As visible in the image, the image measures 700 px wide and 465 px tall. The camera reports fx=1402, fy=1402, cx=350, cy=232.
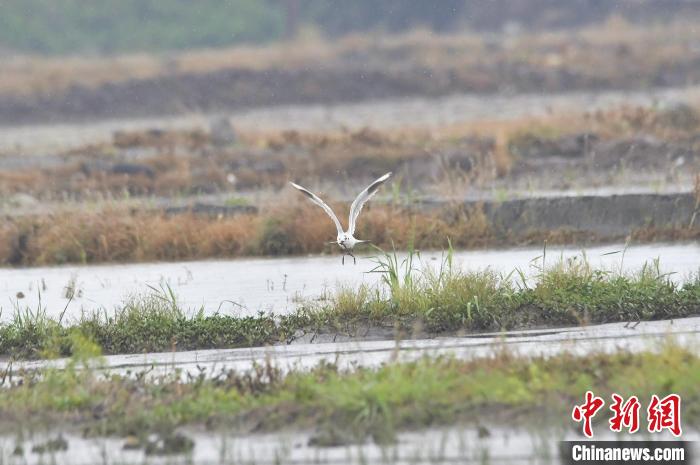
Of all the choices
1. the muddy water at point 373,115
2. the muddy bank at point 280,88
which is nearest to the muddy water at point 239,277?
the muddy water at point 373,115

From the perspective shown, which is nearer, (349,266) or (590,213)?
(349,266)

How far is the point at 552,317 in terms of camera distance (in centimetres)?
1186

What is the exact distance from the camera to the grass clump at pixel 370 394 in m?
8.48

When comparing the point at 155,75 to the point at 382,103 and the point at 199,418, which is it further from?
the point at 199,418

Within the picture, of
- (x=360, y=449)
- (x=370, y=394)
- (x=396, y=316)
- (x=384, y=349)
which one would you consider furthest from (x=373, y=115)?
(x=360, y=449)

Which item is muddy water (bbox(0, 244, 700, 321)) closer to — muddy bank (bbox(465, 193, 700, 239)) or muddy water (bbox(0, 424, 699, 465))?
muddy bank (bbox(465, 193, 700, 239))

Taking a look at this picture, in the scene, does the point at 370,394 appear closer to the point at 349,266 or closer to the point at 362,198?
the point at 362,198

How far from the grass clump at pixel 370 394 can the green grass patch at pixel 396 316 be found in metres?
2.16

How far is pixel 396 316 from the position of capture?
11.7 meters

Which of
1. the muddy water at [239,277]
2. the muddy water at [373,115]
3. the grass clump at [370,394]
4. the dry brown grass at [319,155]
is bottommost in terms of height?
the grass clump at [370,394]

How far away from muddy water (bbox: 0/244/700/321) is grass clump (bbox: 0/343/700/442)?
391cm

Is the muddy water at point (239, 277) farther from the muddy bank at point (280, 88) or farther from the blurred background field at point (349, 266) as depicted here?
the muddy bank at point (280, 88)

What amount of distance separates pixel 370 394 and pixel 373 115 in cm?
3306

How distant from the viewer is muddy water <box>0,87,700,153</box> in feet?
122
